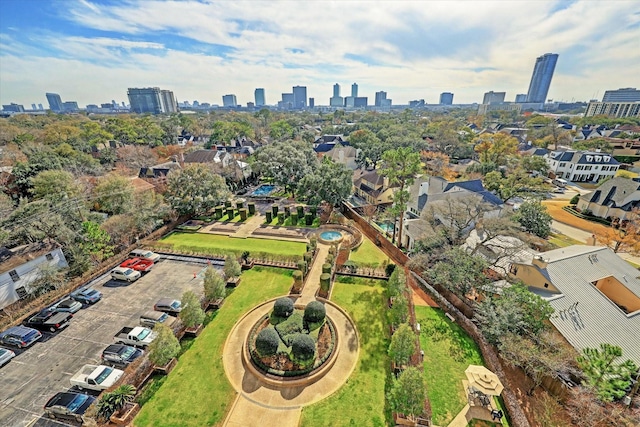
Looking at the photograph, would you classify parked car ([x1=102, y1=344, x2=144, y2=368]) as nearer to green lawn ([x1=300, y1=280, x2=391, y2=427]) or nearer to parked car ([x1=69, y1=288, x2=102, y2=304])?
parked car ([x1=69, y1=288, x2=102, y2=304])

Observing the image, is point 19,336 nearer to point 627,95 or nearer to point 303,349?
point 303,349

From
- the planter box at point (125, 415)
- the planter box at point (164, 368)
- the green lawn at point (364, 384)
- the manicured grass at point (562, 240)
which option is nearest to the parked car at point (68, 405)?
the planter box at point (125, 415)

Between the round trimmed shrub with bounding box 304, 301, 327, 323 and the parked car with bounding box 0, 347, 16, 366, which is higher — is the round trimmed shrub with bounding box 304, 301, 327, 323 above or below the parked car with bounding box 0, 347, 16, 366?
above

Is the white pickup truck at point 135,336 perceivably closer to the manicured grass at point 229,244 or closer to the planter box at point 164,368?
the planter box at point 164,368

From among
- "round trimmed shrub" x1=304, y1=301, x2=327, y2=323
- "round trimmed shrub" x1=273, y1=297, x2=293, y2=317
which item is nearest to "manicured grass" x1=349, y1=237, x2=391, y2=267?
"round trimmed shrub" x1=304, y1=301, x2=327, y2=323

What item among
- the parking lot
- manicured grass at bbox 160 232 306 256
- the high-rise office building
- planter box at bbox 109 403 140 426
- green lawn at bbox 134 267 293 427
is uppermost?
the high-rise office building

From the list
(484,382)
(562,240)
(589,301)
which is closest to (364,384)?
(484,382)
